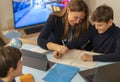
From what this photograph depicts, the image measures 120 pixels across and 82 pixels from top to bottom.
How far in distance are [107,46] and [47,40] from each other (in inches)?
20.5

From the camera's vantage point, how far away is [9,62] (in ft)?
3.91

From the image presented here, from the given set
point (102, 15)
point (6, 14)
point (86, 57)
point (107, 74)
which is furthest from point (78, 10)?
point (6, 14)

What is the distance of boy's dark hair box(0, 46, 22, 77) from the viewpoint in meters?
1.18

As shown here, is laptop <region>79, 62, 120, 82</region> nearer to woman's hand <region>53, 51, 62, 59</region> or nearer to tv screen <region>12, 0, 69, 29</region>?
woman's hand <region>53, 51, 62, 59</region>

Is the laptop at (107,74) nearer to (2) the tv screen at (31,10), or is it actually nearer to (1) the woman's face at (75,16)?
(1) the woman's face at (75,16)

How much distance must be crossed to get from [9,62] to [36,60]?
464 mm

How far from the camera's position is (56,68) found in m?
1.63

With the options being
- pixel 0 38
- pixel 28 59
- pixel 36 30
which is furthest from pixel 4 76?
pixel 36 30

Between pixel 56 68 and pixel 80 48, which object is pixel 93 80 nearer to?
pixel 56 68

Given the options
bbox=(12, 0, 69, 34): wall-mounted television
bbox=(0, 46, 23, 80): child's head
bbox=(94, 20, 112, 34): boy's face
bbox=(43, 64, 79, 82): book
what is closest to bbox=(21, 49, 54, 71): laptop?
bbox=(43, 64, 79, 82): book

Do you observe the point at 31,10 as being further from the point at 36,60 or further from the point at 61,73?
the point at 61,73

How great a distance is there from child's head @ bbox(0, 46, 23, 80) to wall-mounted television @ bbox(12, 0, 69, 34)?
5.45 ft

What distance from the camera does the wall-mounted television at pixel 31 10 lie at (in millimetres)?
2872

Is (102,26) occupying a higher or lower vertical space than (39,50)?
higher
